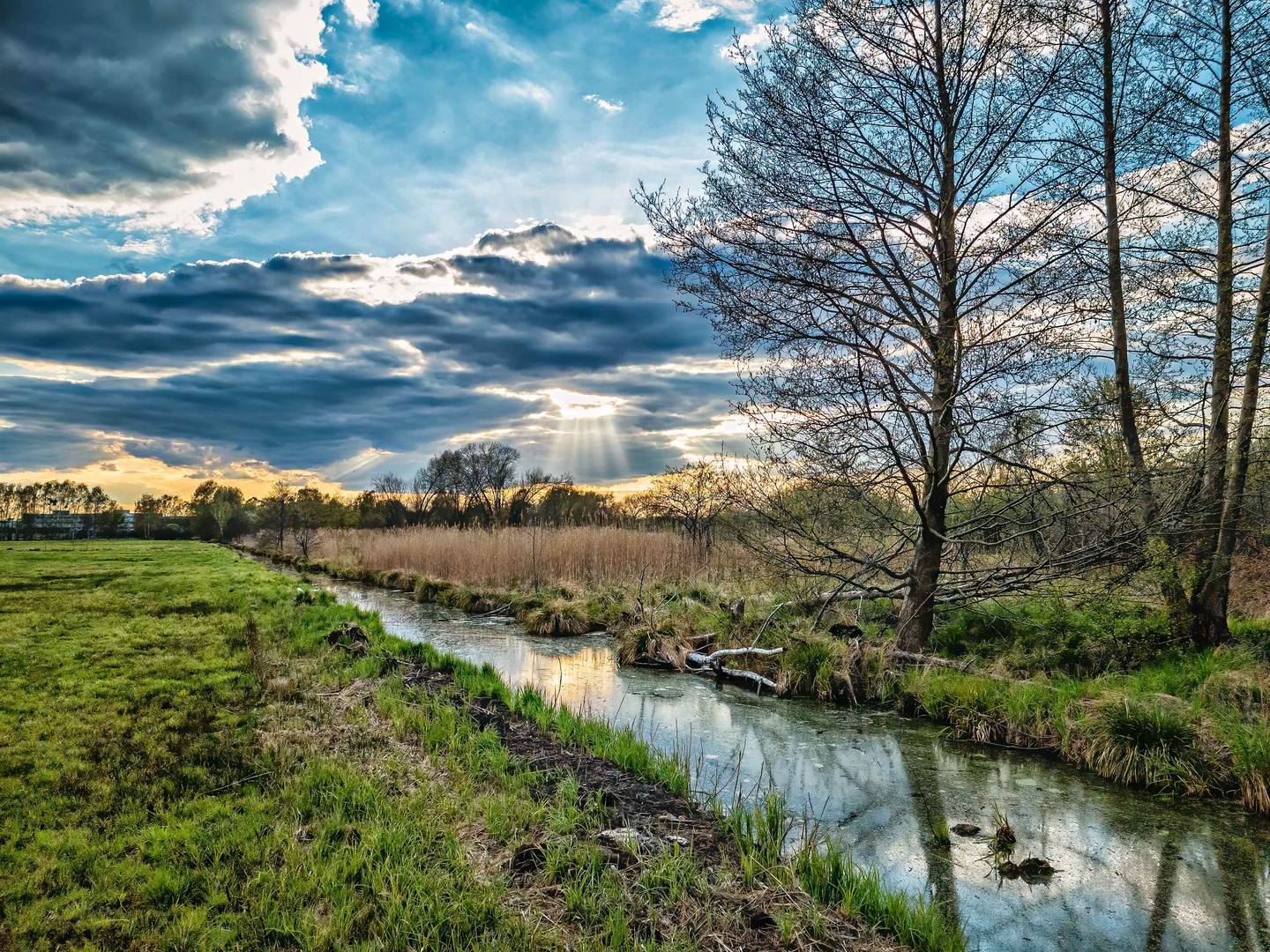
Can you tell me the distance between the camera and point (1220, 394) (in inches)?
281

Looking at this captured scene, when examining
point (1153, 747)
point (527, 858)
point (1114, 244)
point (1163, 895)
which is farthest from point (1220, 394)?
point (527, 858)

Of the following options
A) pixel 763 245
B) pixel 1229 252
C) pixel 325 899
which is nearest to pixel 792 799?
pixel 325 899

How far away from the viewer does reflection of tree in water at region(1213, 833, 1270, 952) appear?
122 inches

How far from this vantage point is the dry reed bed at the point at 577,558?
1541 centimetres

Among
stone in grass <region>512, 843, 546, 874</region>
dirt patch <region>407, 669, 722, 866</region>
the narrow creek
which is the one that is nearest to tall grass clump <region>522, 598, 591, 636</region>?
the narrow creek

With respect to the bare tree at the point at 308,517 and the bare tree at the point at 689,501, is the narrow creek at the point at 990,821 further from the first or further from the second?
the bare tree at the point at 308,517

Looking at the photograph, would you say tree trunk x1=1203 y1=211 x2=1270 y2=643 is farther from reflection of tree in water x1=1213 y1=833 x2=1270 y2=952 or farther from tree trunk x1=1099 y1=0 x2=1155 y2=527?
reflection of tree in water x1=1213 y1=833 x2=1270 y2=952

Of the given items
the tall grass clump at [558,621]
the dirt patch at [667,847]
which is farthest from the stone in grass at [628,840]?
the tall grass clump at [558,621]

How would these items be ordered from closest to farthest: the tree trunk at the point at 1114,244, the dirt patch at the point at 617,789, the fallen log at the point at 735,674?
the dirt patch at the point at 617,789 → the tree trunk at the point at 1114,244 → the fallen log at the point at 735,674

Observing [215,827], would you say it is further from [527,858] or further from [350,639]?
[350,639]

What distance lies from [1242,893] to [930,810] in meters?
1.61

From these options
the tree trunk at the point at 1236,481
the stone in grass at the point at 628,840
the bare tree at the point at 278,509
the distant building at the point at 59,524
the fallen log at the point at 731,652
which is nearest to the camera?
the stone in grass at the point at 628,840

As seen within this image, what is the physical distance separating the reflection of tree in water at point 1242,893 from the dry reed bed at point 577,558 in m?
9.85

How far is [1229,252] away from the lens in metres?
7.36
